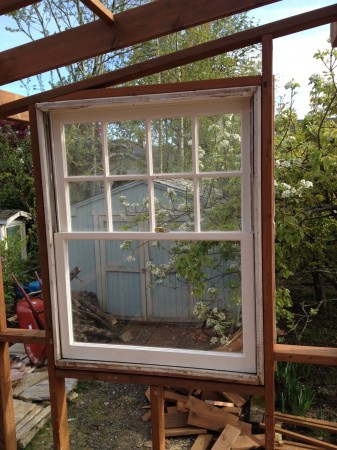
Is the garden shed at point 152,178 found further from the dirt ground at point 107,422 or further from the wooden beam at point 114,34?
the dirt ground at point 107,422

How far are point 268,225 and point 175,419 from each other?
2.33 m

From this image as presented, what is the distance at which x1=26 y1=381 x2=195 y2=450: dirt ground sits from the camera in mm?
3330

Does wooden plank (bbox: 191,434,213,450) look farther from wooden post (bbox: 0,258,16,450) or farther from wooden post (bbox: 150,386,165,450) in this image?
wooden post (bbox: 0,258,16,450)

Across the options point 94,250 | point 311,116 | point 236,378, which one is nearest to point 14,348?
point 94,250

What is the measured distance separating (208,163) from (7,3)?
Answer: 111cm

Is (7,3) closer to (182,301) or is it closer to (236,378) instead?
(182,301)

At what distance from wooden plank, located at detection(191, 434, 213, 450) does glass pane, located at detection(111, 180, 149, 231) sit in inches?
78.5

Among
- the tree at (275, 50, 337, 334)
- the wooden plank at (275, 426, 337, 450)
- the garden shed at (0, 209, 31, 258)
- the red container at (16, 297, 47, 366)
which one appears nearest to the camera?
the wooden plank at (275, 426, 337, 450)

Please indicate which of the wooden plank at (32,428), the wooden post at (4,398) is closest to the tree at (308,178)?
the wooden post at (4,398)

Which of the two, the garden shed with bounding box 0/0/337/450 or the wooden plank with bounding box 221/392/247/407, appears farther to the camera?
the wooden plank with bounding box 221/392/247/407

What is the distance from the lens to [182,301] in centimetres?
230

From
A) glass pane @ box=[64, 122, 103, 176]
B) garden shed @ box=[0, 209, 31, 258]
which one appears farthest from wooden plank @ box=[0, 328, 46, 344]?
garden shed @ box=[0, 209, 31, 258]

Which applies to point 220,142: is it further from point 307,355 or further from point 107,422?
point 107,422

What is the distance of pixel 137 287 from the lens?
235cm
